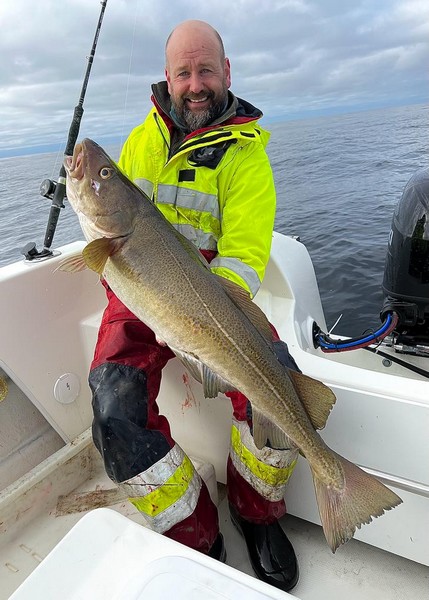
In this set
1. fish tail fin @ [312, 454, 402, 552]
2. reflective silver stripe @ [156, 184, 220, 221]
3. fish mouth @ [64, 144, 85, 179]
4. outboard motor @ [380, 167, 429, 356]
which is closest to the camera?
fish tail fin @ [312, 454, 402, 552]

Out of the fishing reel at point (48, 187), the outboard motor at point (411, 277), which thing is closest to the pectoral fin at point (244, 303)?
the fishing reel at point (48, 187)

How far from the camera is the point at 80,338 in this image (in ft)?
10.9

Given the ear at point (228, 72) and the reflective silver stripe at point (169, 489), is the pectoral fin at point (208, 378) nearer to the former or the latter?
the reflective silver stripe at point (169, 489)

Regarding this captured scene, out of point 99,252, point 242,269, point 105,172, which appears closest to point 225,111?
point 242,269

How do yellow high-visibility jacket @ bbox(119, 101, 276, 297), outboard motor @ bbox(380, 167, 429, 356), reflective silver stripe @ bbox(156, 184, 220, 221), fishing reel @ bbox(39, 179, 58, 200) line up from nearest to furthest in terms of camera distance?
yellow high-visibility jacket @ bbox(119, 101, 276, 297), reflective silver stripe @ bbox(156, 184, 220, 221), fishing reel @ bbox(39, 179, 58, 200), outboard motor @ bbox(380, 167, 429, 356)

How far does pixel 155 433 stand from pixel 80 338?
1.30m

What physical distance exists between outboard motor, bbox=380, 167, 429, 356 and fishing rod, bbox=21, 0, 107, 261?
2.43 metres

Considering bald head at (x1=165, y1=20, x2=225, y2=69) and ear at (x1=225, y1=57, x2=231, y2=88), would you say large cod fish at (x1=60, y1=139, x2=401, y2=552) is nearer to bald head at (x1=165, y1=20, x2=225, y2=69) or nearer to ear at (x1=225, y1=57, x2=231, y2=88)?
bald head at (x1=165, y1=20, x2=225, y2=69)

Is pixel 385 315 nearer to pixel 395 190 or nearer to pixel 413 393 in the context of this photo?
pixel 413 393

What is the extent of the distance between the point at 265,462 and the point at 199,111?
2072mm

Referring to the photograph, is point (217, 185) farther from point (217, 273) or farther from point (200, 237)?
point (217, 273)

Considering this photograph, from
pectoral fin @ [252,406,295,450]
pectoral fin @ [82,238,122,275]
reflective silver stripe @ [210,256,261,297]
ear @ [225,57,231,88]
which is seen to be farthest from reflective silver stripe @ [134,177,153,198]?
pectoral fin @ [252,406,295,450]

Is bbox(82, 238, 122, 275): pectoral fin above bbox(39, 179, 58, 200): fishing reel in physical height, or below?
below

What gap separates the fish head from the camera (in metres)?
2.01
